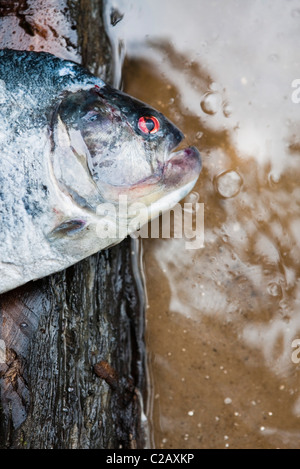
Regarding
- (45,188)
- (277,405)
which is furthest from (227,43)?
(277,405)

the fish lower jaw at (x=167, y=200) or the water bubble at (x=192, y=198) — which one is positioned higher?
the water bubble at (x=192, y=198)

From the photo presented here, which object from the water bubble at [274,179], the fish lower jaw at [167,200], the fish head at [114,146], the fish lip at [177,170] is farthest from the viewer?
the water bubble at [274,179]

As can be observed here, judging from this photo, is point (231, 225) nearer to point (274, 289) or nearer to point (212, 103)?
point (274, 289)

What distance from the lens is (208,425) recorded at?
3580mm

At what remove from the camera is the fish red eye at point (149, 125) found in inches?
106

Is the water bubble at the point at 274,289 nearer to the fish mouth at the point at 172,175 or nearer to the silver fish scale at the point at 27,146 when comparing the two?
the fish mouth at the point at 172,175

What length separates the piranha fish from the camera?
263 cm

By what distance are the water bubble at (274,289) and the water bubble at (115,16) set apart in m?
2.35

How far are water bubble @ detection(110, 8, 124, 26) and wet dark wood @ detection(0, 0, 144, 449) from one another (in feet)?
0.31

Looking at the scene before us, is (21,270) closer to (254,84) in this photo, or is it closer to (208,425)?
(208,425)

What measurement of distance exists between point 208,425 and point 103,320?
115cm

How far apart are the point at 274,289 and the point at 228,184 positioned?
0.85 m

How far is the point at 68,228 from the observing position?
8.95 ft

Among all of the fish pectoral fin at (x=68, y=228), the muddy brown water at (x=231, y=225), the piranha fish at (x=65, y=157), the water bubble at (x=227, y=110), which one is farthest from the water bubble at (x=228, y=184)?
the fish pectoral fin at (x=68, y=228)
